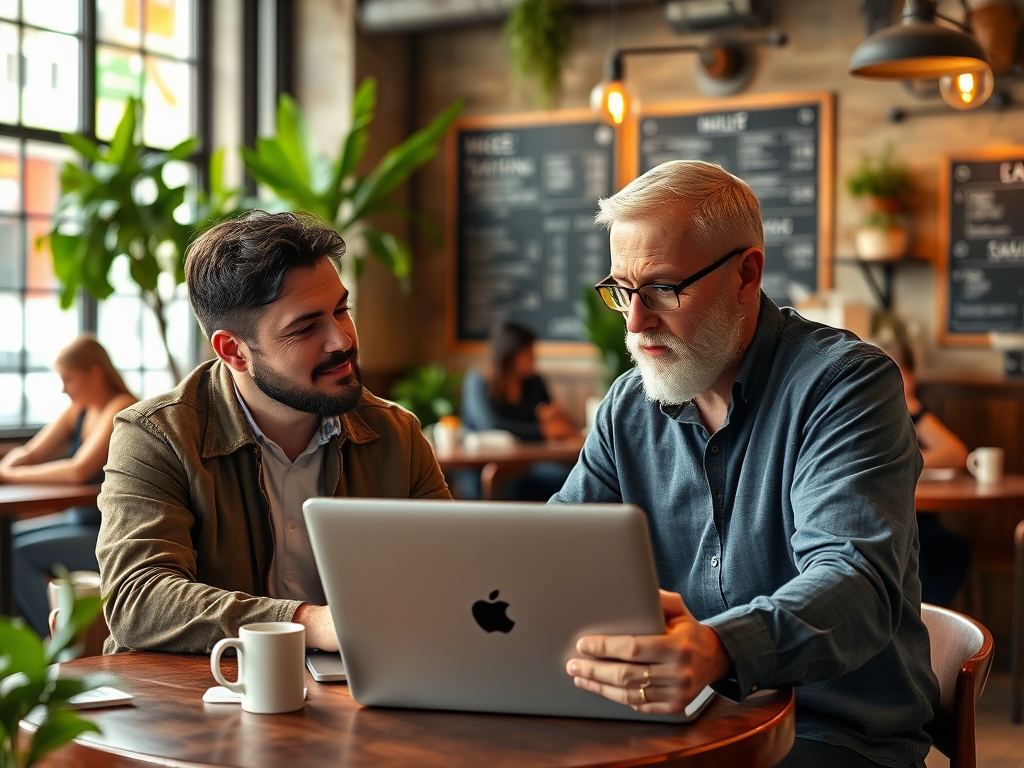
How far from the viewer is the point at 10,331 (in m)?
5.36

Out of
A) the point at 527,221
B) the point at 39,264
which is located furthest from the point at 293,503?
the point at 527,221

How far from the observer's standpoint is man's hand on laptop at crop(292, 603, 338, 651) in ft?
4.96

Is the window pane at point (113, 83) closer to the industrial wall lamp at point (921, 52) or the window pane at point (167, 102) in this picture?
the window pane at point (167, 102)

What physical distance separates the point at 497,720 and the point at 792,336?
78 centimetres

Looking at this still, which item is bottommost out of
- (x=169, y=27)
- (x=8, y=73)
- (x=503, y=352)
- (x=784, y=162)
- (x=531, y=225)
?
(x=503, y=352)

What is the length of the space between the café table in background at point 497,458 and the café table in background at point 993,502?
1.39 meters

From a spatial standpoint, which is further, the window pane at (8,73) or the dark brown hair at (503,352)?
the dark brown hair at (503,352)

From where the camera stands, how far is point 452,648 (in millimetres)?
1245

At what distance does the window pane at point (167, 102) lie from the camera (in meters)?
6.02

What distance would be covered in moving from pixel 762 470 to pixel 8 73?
4.75m

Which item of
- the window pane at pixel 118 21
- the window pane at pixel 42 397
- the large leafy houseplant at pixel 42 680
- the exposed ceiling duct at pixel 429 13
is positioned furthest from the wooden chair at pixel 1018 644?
the window pane at pixel 118 21

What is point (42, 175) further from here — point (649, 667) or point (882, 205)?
point (649, 667)

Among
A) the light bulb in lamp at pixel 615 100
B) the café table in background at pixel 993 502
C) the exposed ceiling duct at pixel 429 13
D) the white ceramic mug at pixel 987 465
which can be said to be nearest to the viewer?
the café table in background at pixel 993 502

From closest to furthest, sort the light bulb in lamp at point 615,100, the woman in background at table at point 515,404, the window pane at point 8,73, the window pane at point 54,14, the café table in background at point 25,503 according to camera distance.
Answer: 1. the café table in background at point 25,503
2. the light bulb in lamp at point 615,100
3. the window pane at point 8,73
4. the window pane at point 54,14
5. the woman in background at table at point 515,404
